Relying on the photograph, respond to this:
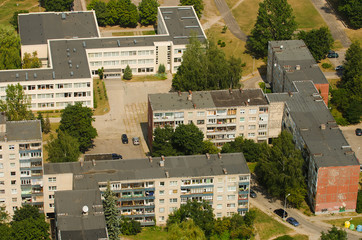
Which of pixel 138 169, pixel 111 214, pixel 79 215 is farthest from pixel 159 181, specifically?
pixel 79 215

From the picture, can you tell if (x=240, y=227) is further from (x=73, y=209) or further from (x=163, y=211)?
(x=73, y=209)

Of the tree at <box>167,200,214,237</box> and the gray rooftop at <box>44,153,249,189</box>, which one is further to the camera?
the gray rooftop at <box>44,153,249,189</box>

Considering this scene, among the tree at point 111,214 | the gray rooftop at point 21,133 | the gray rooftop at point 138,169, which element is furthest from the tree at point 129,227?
the gray rooftop at point 21,133

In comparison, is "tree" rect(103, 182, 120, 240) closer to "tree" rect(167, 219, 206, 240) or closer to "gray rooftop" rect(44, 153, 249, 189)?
"gray rooftop" rect(44, 153, 249, 189)

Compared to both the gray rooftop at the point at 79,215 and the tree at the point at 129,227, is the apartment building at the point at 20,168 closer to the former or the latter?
the gray rooftop at the point at 79,215

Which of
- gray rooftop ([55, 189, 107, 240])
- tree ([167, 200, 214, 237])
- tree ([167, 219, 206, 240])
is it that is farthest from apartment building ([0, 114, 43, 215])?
tree ([167, 219, 206, 240])

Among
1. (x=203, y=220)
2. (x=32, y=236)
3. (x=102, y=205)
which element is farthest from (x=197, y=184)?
(x=32, y=236)
